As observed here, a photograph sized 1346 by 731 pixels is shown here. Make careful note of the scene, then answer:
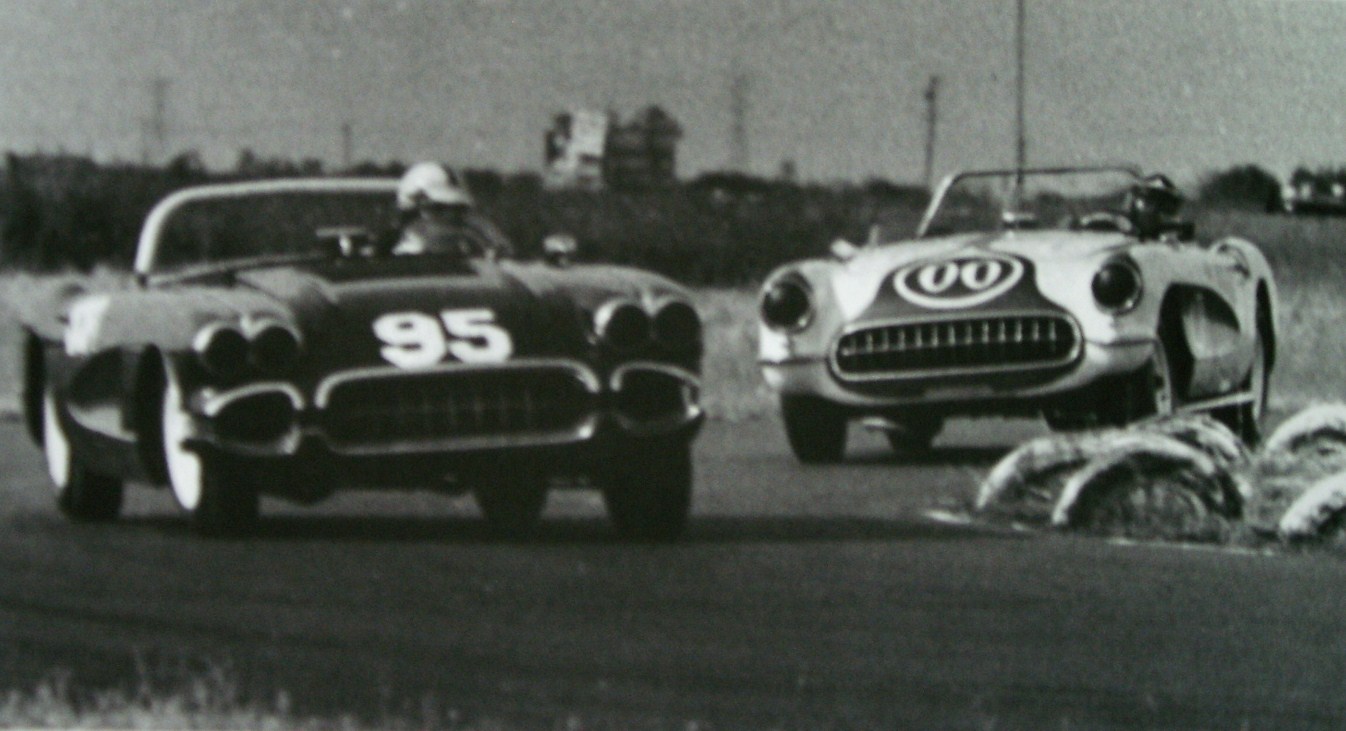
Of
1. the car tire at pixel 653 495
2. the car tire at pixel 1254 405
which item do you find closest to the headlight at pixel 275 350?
the car tire at pixel 653 495

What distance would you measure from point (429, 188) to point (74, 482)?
1034mm

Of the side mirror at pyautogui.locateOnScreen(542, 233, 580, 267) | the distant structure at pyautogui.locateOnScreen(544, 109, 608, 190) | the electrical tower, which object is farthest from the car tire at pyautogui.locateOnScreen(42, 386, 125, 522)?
the distant structure at pyautogui.locateOnScreen(544, 109, 608, 190)

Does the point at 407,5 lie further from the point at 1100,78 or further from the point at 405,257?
the point at 1100,78

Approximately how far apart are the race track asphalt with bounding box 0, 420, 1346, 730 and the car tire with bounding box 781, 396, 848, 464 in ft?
1.78

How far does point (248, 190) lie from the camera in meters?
4.52

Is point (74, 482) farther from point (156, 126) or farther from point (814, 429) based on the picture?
point (814, 429)

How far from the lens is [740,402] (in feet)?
16.8

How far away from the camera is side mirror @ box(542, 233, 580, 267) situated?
14.5 feet

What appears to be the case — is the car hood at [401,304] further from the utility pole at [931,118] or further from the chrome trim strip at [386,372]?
the utility pole at [931,118]

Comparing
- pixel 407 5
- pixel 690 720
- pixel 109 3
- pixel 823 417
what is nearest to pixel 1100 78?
pixel 823 417

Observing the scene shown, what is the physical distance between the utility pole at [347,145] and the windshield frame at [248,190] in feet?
0.29

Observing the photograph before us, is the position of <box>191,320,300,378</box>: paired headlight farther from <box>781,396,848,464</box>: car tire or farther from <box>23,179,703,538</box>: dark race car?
<box>781,396,848,464</box>: car tire

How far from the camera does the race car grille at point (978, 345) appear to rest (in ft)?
16.8

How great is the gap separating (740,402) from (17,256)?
69.3 inches
